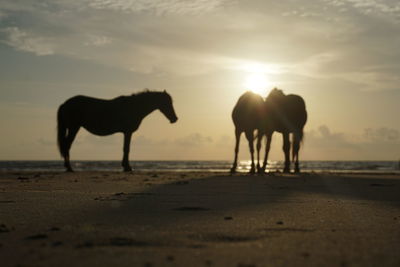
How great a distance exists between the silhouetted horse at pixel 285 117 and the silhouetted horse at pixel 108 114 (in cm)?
373

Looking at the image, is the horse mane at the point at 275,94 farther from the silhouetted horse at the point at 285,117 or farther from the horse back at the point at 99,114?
the horse back at the point at 99,114

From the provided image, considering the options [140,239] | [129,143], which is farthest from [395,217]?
[129,143]

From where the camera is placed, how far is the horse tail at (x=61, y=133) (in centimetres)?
1636

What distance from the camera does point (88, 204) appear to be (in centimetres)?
561

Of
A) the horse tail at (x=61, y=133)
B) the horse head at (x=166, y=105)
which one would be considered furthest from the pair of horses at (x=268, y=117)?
the horse tail at (x=61, y=133)

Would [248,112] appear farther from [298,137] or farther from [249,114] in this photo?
[298,137]

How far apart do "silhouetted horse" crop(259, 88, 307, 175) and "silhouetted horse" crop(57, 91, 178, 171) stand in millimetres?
3731

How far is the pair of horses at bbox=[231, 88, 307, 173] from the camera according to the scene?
15.5 m

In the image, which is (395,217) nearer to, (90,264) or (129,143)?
(90,264)

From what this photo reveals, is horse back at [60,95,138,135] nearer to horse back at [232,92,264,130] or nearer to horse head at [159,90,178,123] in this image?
horse head at [159,90,178,123]

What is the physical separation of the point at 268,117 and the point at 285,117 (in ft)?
1.88

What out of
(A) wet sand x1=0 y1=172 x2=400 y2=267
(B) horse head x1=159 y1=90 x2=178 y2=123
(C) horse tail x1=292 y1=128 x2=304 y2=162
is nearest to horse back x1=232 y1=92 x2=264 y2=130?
(C) horse tail x1=292 y1=128 x2=304 y2=162

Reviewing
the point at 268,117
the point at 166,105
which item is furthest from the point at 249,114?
the point at 166,105

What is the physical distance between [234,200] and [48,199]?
2.32 m
